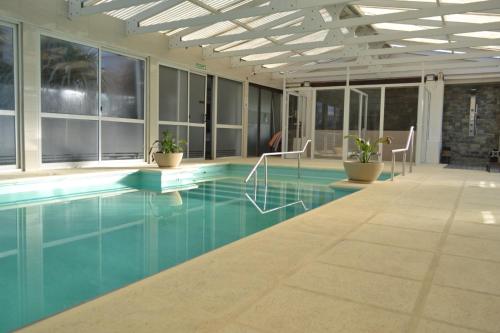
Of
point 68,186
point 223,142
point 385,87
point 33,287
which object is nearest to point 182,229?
point 33,287

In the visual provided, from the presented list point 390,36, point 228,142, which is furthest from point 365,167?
point 228,142

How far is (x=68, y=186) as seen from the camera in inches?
237

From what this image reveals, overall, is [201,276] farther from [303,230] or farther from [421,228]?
[421,228]

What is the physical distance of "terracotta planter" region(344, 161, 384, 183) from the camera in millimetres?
5938

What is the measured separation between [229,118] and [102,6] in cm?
534

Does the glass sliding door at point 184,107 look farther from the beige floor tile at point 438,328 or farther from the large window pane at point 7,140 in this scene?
the beige floor tile at point 438,328

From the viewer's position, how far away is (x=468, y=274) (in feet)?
6.65

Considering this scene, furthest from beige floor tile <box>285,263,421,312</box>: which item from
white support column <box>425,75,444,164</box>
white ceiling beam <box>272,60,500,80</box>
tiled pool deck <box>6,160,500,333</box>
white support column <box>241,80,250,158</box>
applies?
white support column <box>425,75,444,164</box>

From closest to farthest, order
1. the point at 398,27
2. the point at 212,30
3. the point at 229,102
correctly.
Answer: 1. the point at 212,30
2. the point at 398,27
3. the point at 229,102

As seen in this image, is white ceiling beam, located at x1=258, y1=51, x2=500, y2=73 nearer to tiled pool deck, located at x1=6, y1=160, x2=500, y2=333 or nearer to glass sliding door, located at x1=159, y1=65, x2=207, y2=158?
glass sliding door, located at x1=159, y1=65, x2=207, y2=158

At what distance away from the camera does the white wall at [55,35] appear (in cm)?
616

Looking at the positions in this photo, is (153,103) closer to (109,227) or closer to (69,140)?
(69,140)

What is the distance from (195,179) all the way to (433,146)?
7076mm

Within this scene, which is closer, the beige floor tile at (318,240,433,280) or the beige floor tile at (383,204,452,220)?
the beige floor tile at (318,240,433,280)
